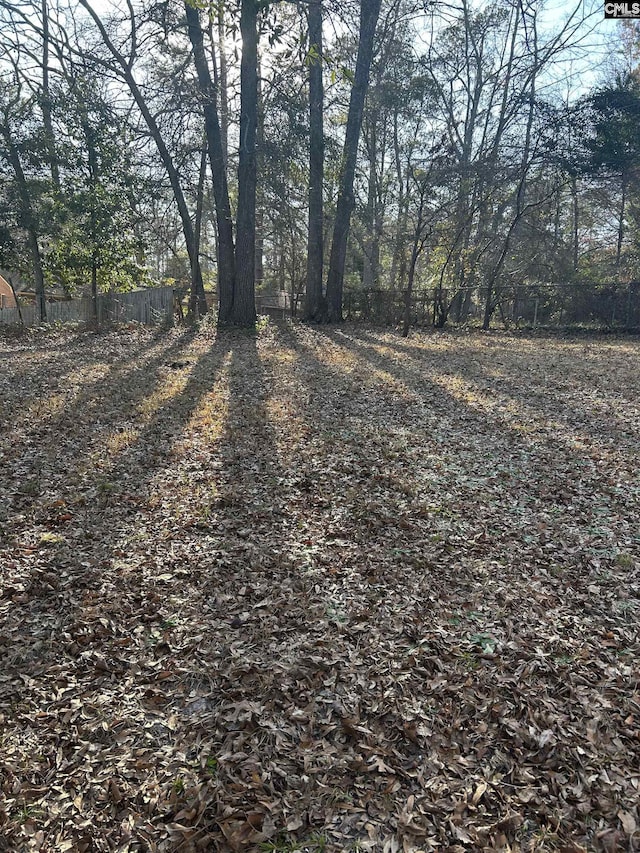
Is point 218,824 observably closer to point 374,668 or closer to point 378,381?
point 374,668

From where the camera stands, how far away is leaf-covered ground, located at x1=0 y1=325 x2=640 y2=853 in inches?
63.8

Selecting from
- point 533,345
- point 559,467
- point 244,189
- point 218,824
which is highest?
point 244,189

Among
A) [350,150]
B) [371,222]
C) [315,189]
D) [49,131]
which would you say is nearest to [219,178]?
[315,189]

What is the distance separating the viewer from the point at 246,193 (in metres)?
11.5

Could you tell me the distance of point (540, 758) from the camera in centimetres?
178

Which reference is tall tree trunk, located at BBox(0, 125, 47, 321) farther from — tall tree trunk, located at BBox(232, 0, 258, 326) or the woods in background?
tall tree trunk, located at BBox(232, 0, 258, 326)

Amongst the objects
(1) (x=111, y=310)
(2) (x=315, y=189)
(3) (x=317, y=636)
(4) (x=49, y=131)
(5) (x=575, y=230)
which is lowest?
(3) (x=317, y=636)

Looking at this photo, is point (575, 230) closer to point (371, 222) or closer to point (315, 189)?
point (371, 222)

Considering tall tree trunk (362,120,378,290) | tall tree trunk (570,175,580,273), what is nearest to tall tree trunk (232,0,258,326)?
tall tree trunk (362,120,378,290)

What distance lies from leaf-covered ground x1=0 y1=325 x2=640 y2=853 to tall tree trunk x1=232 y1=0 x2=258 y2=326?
24.8 feet

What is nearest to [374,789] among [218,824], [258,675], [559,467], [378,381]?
[218,824]

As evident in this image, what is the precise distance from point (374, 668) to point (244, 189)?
37.3 ft

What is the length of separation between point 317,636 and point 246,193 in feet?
36.5

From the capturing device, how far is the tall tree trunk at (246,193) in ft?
34.7
